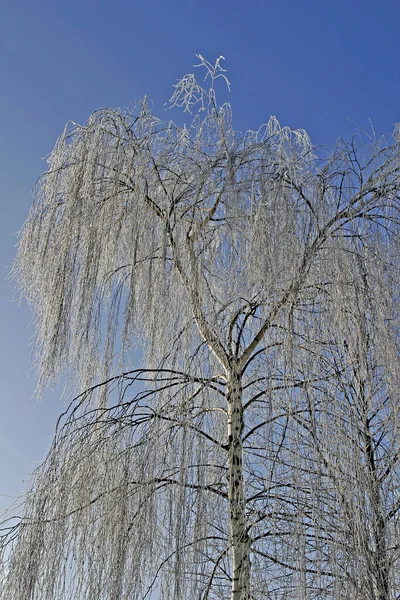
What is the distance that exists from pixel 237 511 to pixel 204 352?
0.61 m

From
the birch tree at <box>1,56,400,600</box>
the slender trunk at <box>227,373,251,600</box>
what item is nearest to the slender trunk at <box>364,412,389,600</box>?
the birch tree at <box>1,56,400,600</box>

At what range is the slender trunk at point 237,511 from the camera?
2.64m

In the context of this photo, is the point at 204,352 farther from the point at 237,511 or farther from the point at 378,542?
the point at 378,542

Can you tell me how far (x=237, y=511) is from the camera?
273 centimetres

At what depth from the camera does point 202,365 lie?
2.83m

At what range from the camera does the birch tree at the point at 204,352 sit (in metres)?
2.55

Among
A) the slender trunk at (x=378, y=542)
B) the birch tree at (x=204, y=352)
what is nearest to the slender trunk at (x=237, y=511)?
the birch tree at (x=204, y=352)

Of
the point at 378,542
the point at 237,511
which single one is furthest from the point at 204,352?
the point at 378,542

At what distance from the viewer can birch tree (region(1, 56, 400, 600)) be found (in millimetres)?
2553

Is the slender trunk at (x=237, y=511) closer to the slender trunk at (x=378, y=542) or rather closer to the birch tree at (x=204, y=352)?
the birch tree at (x=204, y=352)

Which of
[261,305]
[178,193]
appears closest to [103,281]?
[178,193]

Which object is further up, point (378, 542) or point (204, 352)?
point (204, 352)

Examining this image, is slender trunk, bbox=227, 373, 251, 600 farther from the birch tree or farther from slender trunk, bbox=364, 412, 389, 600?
slender trunk, bbox=364, 412, 389, 600

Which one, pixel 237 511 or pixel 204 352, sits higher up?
pixel 204 352
